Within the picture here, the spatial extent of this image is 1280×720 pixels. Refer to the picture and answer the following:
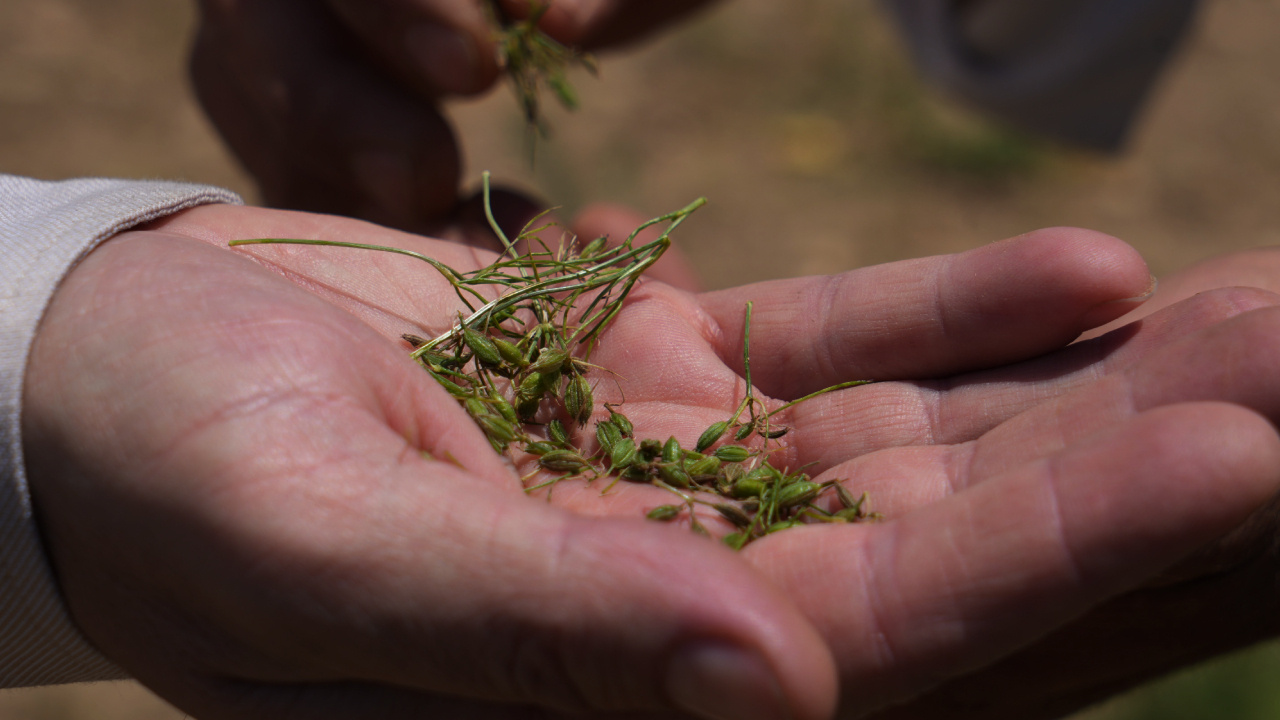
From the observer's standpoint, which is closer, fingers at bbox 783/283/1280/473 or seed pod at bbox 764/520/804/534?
seed pod at bbox 764/520/804/534

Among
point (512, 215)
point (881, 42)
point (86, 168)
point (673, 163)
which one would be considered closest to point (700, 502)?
point (512, 215)

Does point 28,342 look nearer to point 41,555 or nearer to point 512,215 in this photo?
point 41,555

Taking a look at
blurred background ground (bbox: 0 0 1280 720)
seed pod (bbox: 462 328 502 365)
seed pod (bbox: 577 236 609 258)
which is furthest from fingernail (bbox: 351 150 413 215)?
blurred background ground (bbox: 0 0 1280 720)

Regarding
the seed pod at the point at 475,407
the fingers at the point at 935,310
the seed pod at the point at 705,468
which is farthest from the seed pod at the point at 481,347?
the fingers at the point at 935,310

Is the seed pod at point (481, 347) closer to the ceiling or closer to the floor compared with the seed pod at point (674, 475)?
closer to the ceiling

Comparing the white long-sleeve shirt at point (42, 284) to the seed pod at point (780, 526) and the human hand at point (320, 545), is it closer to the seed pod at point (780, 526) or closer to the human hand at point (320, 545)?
the human hand at point (320, 545)

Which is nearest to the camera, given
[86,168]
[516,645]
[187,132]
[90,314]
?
[516,645]

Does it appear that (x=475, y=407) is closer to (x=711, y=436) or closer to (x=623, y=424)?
(x=623, y=424)

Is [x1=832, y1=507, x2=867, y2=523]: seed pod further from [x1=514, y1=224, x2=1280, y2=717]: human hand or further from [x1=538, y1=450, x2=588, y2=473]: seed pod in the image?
[x1=538, y1=450, x2=588, y2=473]: seed pod
